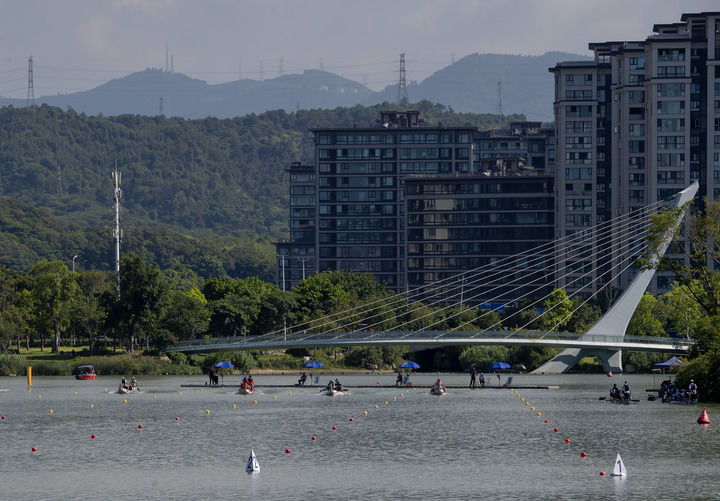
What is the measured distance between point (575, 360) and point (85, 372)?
54209mm

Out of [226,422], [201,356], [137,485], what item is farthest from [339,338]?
[137,485]

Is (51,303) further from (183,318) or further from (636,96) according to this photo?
(636,96)

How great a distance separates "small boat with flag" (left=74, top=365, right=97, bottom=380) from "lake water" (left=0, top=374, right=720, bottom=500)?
27154 millimetres

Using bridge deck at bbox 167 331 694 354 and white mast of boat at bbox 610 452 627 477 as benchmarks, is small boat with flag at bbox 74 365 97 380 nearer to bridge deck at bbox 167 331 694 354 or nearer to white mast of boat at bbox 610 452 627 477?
bridge deck at bbox 167 331 694 354

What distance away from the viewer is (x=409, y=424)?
7719 centimetres

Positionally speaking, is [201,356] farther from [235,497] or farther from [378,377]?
[235,497]

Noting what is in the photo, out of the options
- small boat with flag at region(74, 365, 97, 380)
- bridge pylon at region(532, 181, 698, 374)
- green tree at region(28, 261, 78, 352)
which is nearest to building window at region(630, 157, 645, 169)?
bridge pylon at region(532, 181, 698, 374)

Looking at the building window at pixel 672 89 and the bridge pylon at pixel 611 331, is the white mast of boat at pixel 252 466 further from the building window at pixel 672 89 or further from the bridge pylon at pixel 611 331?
the building window at pixel 672 89

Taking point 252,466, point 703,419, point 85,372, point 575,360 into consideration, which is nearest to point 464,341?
point 575,360

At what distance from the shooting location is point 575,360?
444ft

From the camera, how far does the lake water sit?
165 feet

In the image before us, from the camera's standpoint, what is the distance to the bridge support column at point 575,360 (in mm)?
133250

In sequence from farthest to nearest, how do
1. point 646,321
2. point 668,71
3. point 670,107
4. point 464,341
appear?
1. point 670,107
2. point 668,71
3. point 646,321
4. point 464,341

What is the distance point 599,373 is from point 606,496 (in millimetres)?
93612
